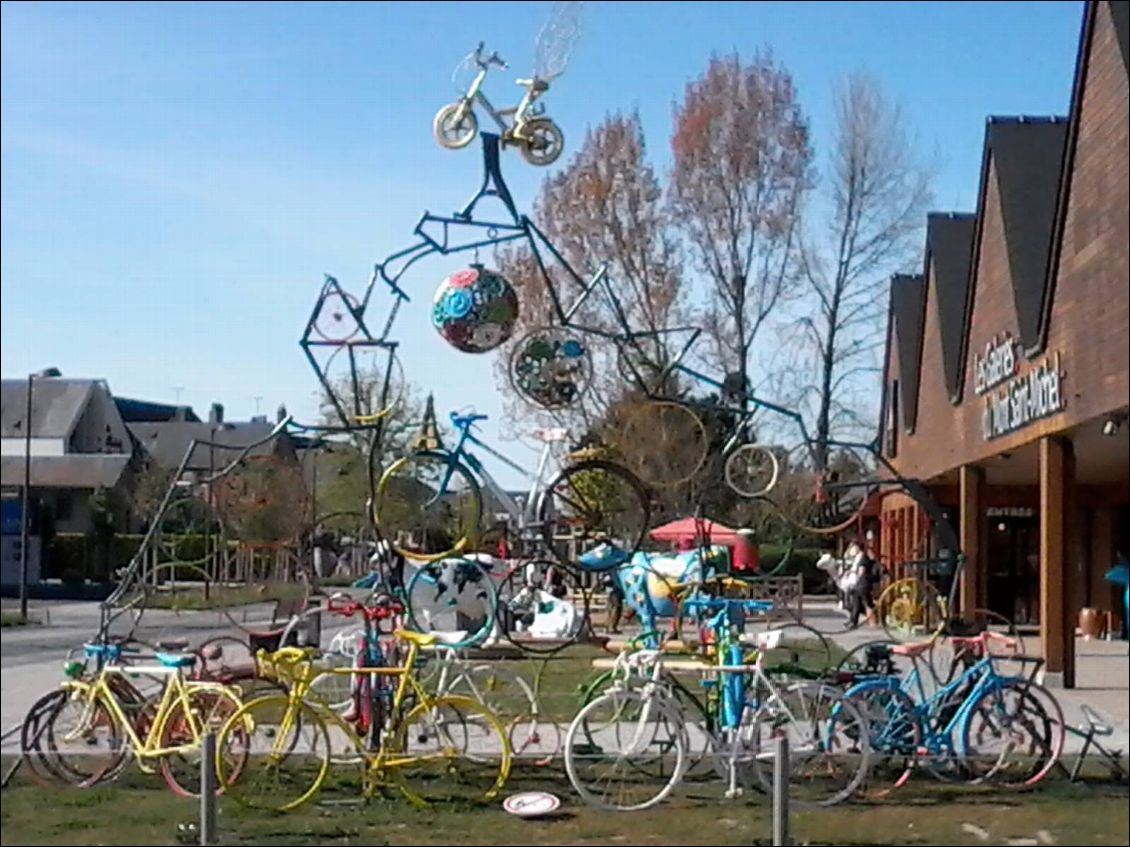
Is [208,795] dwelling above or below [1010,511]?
below

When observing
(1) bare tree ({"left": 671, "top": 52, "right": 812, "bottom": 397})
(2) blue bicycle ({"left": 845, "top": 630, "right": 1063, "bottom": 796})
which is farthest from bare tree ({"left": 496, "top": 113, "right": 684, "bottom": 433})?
(2) blue bicycle ({"left": 845, "top": 630, "right": 1063, "bottom": 796})

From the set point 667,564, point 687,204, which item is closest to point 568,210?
point 687,204

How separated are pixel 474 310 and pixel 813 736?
9.92 feet

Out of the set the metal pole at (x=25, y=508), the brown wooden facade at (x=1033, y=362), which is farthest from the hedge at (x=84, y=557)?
the brown wooden facade at (x=1033, y=362)

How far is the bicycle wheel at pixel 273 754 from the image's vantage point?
27.7 feet

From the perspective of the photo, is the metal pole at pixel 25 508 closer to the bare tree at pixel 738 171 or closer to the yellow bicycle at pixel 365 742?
the yellow bicycle at pixel 365 742

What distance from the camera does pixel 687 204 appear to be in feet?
74.5

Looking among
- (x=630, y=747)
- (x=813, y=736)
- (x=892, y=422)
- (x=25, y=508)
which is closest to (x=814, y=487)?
(x=813, y=736)

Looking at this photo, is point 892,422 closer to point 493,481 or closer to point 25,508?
point 493,481

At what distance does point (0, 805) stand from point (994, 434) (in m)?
14.6

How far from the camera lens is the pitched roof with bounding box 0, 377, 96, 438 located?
496 centimetres

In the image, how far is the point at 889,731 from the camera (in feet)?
30.5

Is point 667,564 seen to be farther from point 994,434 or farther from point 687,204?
point 687,204

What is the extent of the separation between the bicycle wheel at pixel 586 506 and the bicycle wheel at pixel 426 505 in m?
0.45
